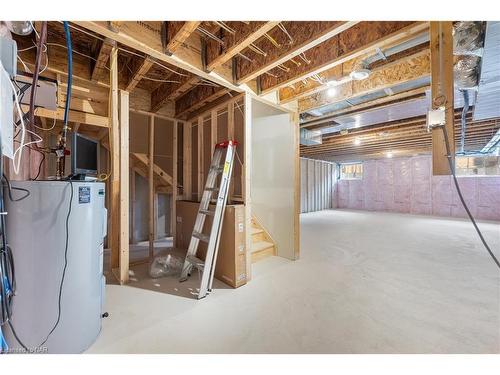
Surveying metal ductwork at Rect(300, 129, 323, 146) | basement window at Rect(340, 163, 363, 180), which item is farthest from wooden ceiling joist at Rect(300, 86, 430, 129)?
basement window at Rect(340, 163, 363, 180)

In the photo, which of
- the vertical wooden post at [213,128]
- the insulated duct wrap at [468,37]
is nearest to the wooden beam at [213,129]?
the vertical wooden post at [213,128]

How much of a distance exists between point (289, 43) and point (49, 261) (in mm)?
2473

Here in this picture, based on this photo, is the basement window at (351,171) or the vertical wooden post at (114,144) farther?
the basement window at (351,171)

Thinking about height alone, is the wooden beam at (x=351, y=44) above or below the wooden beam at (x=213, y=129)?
above

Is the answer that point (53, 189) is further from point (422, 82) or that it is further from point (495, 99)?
point (495, 99)

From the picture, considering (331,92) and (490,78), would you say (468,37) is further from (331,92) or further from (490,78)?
(331,92)

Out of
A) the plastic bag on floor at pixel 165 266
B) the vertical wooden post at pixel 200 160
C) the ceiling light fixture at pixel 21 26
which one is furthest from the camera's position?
the vertical wooden post at pixel 200 160

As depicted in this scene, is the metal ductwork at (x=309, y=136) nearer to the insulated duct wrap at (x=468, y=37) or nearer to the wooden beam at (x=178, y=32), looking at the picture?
the insulated duct wrap at (x=468, y=37)

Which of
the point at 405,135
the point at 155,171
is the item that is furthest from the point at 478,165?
the point at 155,171

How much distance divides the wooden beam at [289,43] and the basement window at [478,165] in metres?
9.11

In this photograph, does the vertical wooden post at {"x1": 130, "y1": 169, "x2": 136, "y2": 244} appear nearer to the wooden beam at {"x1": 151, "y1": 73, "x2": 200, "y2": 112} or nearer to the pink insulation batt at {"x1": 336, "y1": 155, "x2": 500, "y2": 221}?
the wooden beam at {"x1": 151, "y1": 73, "x2": 200, "y2": 112}

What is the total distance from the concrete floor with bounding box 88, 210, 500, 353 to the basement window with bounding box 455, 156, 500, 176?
6.48m

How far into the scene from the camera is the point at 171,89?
317 cm

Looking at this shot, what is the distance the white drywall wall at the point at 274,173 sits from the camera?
345cm
